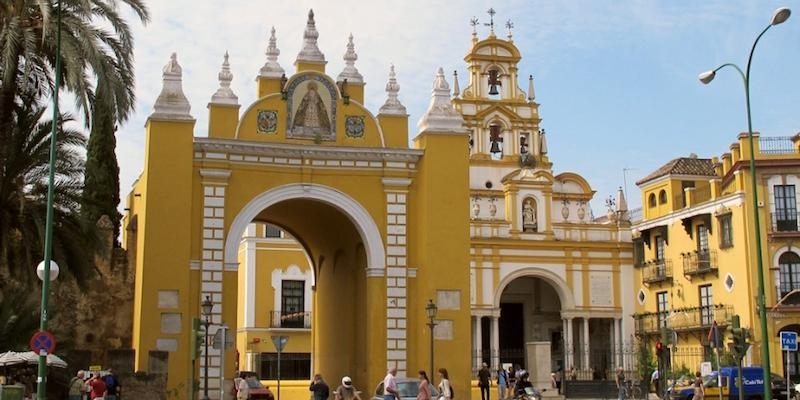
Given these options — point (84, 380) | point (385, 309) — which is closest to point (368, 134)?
point (385, 309)

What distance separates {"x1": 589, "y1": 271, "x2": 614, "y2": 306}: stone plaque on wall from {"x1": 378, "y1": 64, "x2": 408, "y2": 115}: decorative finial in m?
24.1

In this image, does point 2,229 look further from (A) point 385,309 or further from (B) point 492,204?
(B) point 492,204

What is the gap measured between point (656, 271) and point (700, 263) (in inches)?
151

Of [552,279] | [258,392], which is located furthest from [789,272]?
[258,392]

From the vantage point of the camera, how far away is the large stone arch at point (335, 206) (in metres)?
29.3

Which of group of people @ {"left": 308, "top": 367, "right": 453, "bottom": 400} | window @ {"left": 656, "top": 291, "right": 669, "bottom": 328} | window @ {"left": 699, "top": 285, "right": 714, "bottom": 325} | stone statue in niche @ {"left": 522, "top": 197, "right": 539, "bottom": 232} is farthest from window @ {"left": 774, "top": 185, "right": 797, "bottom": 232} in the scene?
group of people @ {"left": 308, "top": 367, "right": 453, "bottom": 400}

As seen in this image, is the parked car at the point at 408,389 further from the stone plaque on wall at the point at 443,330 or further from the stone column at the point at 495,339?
the stone column at the point at 495,339

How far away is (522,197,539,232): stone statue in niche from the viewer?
52344 mm

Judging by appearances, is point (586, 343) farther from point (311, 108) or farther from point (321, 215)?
point (311, 108)

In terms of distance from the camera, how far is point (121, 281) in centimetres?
3027

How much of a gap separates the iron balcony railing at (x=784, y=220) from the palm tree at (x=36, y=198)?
28.9m

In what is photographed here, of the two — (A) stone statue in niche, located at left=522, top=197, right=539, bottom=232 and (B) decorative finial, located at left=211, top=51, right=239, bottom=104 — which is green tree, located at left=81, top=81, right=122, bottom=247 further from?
(A) stone statue in niche, located at left=522, top=197, right=539, bottom=232

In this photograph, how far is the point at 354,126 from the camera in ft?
99.6

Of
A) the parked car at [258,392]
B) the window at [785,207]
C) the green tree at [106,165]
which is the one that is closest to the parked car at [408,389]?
the parked car at [258,392]
